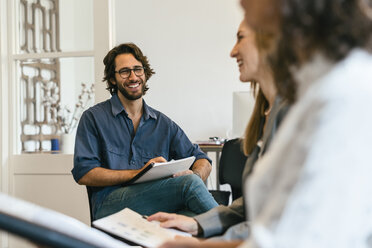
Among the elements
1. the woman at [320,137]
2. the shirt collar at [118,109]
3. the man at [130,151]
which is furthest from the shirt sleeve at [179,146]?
the woman at [320,137]

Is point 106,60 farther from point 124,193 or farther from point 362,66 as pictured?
point 362,66

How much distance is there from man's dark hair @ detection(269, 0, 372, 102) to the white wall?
14.3ft

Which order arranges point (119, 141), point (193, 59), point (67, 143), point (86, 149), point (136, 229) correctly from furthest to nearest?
point (193, 59), point (67, 143), point (119, 141), point (86, 149), point (136, 229)

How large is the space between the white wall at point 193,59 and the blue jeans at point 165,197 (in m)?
2.85

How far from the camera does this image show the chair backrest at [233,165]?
235 centimetres

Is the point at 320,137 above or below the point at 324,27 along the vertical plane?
below

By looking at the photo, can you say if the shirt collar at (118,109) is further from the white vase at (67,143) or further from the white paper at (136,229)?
the white paper at (136,229)

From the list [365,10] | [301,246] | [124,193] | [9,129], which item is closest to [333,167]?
[301,246]

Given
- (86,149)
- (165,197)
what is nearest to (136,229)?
(165,197)

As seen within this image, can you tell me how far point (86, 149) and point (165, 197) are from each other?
1.65ft

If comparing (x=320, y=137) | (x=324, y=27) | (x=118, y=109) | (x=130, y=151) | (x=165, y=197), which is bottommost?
(x=165, y=197)

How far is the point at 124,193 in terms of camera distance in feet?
7.18

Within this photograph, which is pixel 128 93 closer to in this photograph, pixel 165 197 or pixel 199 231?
pixel 165 197

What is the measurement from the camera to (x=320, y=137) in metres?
0.55
